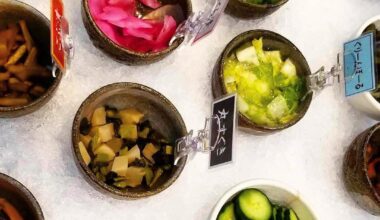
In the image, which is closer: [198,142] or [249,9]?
[198,142]

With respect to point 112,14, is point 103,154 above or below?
below

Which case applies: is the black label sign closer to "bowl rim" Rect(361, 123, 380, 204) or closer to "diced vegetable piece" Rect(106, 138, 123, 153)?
"diced vegetable piece" Rect(106, 138, 123, 153)

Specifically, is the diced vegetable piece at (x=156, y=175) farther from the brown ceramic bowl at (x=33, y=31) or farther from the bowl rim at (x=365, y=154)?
the bowl rim at (x=365, y=154)

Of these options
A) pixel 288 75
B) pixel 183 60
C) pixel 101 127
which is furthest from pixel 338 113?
pixel 101 127

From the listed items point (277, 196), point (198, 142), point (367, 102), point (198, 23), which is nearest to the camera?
point (198, 142)

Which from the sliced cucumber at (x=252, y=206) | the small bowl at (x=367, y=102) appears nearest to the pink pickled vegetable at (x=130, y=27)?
the sliced cucumber at (x=252, y=206)

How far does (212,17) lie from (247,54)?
284 mm

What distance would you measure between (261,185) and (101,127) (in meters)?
0.46

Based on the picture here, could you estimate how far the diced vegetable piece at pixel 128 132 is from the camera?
153 cm

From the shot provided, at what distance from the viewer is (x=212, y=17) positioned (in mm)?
Result: 1428

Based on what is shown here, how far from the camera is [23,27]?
4.86 feet

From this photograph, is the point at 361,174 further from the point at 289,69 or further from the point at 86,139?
the point at 86,139

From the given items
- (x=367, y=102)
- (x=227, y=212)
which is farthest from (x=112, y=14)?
(x=367, y=102)

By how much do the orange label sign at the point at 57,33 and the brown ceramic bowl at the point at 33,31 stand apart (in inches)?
3.0
